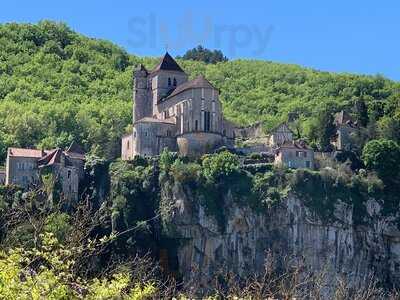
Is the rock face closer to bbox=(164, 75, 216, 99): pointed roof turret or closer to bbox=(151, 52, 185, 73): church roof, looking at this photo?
bbox=(164, 75, 216, 99): pointed roof turret

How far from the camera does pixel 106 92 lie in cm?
13100

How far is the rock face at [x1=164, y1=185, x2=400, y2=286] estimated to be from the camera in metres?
73.7

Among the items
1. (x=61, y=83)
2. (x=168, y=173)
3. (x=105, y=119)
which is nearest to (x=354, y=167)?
(x=168, y=173)

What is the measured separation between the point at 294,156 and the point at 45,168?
18.4 metres

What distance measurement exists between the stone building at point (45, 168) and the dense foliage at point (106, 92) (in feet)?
34.8

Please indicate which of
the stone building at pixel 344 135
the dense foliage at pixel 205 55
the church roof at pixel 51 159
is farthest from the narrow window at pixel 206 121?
the dense foliage at pixel 205 55

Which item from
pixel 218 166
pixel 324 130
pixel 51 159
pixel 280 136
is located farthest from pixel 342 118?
pixel 51 159

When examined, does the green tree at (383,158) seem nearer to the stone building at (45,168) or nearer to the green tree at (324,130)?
the green tree at (324,130)

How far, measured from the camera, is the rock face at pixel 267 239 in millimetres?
73688

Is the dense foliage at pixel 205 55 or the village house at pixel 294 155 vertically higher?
the dense foliage at pixel 205 55

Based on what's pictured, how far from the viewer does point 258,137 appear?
89.0m

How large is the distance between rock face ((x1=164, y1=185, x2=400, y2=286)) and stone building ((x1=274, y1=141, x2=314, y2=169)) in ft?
10.2

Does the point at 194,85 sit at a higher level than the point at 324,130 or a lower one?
higher

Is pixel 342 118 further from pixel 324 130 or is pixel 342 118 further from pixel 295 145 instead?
pixel 295 145
